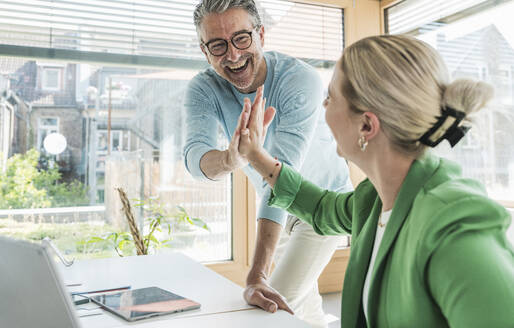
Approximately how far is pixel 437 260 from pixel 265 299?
20.6 inches

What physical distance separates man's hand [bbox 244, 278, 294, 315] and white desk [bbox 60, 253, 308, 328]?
0.02 metres

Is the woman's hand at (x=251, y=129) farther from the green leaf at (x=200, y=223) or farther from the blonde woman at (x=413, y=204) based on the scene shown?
the green leaf at (x=200, y=223)

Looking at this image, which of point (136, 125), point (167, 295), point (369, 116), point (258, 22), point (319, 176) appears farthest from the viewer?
point (136, 125)

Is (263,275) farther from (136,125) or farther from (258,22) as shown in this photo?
(136,125)

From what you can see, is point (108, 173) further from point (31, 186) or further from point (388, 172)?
point (388, 172)

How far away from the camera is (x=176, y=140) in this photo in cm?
339

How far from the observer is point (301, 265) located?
1.85 metres

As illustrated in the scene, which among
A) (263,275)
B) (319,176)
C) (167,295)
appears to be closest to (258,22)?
(319,176)

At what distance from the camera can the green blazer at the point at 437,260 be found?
2.40ft

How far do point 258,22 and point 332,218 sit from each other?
97 cm

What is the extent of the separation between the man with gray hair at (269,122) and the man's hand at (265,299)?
0.37 meters

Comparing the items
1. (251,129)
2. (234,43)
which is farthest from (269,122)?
(234,43)

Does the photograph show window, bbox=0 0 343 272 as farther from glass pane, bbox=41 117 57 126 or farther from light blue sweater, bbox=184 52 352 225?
light blue sweater, bbox=184 52 352 225

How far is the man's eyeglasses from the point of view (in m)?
1.84
